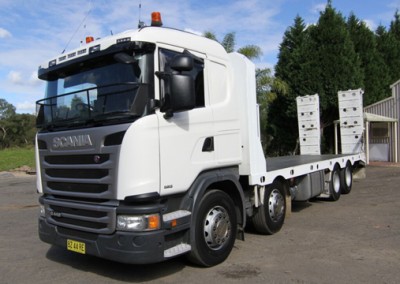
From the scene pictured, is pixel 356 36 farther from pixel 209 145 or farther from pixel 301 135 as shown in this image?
pixel 209 145

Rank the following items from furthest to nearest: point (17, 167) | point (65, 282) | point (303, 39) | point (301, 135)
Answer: point (17, 167) → point (303, 39) → point (301, 135) → point (65, 282)

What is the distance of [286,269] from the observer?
5.47m

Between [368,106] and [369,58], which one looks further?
[369,58]

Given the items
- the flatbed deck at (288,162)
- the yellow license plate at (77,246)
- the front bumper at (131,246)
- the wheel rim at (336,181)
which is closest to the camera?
the front bumper at (131,246)

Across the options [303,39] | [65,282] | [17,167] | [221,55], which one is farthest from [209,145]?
[17,167]

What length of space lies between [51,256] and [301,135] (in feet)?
32.3

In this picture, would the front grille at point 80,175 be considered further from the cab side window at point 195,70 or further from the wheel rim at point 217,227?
the wheel rim at point 217,227

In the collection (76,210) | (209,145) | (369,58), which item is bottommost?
(76,210)

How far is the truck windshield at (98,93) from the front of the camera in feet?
15.7

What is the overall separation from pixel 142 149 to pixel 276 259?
263 centimetres

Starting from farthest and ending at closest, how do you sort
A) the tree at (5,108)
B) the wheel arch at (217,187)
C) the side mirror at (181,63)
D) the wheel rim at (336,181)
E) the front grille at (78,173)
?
1. the tree at (5,108)
2. the wheel rim at (336,181)
3. the wheel arch at (217,187)
4. the front grille at (78,173)
5. the side mirror at (181,63)

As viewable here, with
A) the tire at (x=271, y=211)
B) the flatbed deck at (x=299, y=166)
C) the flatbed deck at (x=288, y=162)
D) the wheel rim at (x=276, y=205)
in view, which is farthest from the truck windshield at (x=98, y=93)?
the flatbed deck at (x=288, y=162)

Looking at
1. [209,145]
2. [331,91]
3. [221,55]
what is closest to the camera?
[209,145]

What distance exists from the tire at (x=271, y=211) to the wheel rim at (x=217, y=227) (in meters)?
1.41
